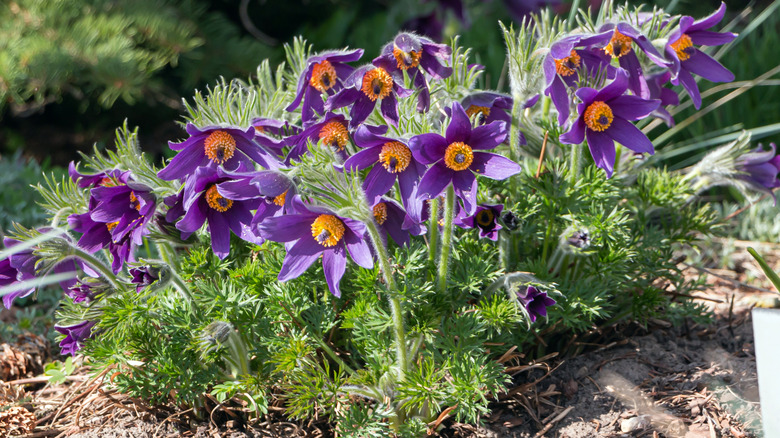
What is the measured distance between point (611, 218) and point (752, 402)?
1.72 ft

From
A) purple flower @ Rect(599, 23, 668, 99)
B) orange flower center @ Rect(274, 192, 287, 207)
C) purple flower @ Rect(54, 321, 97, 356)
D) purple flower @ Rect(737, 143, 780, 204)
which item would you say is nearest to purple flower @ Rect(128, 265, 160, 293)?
purple flower @ Rect(54, 321, 97, 356)

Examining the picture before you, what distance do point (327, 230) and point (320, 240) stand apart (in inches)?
0.9

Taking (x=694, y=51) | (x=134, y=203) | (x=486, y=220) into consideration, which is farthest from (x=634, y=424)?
(x=134, y=203)

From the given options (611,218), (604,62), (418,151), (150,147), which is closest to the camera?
(418,151)

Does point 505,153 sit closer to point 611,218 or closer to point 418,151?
point 611,218

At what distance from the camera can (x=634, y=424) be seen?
150 cm

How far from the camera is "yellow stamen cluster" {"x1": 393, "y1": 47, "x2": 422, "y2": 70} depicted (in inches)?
54.9

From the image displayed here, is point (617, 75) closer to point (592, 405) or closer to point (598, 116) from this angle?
point (598, 116)

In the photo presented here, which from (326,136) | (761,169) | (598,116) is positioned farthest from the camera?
(761,169)

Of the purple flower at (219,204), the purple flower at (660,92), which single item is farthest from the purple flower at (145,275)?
the purple flower at (660,92)

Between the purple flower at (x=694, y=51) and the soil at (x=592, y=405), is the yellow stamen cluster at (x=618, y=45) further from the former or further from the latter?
the soil at (x=592, y=405)

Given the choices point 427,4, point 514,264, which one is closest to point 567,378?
point 514,264

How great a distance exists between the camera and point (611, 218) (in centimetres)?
161

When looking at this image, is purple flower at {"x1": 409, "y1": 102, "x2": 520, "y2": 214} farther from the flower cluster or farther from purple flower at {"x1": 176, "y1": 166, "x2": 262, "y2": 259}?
purple flower at {"x1": 176, "y1": 166, "x2": 262, "y2": 259}
